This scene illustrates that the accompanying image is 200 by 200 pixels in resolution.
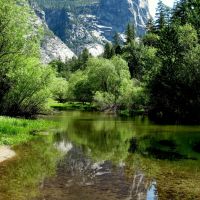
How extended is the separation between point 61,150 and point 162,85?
4419 centimetres

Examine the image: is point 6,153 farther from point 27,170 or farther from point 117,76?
point 117,76

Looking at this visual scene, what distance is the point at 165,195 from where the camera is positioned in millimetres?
17297

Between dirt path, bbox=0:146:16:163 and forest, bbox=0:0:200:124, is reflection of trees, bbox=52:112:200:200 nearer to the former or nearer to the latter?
dirt path, bbox=0:146:16:163

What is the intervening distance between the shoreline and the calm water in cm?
56

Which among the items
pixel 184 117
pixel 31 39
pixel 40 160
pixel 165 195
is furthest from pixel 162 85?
pixel 165 195

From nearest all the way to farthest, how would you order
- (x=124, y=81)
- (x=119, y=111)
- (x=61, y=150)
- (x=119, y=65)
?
(x=61, y=150), (x=119, y=111), (x=124, y=81), (x=119, y=65)

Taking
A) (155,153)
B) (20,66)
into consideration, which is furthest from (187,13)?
(155,153)

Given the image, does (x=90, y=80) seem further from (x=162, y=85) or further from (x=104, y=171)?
(x=104, y=171)

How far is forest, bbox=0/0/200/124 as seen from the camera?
44791 millimetres

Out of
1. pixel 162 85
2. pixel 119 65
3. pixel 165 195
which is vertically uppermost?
pixel 119 65

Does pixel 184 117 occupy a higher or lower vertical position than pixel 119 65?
lower

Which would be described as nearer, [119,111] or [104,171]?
[104,171]

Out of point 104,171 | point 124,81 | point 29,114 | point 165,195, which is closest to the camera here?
point 165,195

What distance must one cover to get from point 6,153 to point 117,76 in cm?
7328
